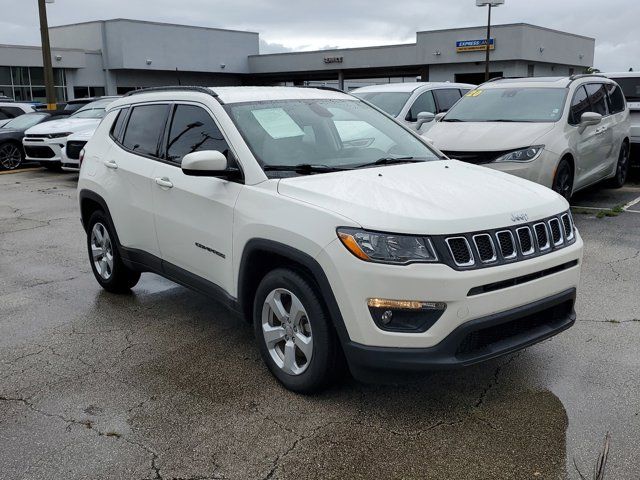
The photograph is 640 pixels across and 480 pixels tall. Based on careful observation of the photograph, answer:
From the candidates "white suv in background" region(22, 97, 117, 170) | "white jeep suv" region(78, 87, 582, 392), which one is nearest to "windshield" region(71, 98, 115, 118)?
"white suv in background" region(22, 97, 117, 170)

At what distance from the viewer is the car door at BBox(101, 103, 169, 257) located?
5156 millimetres

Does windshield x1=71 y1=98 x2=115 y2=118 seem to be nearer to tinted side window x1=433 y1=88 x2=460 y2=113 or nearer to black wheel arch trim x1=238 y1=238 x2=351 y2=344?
tinted side window x1=433 y1=88 x2=460 y2=113

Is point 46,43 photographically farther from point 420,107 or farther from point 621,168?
point 621,168

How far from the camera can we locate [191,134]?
484cm

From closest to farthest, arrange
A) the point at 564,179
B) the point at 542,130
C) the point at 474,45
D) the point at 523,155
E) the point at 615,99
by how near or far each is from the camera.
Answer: the point at 523,155 < the point at 542,130 < the point at 564,179 < the point at 615,99 < the point at 474,45

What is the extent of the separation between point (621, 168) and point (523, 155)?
3783 mm

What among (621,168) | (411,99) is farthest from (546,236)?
(411,99)

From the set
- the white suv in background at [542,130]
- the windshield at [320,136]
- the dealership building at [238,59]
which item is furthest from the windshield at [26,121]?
the dealership building at [238,59]

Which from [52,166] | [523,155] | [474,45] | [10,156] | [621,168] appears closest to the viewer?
[523,155]

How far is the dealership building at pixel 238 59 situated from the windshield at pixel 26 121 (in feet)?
88.3

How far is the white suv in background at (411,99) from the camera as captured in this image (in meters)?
11.8

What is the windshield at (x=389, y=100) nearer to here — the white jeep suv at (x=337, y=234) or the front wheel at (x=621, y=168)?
the front wheel at (x=621, y=168)

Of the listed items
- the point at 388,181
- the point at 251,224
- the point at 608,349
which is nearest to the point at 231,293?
the point at 251,224

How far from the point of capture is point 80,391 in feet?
13.5
